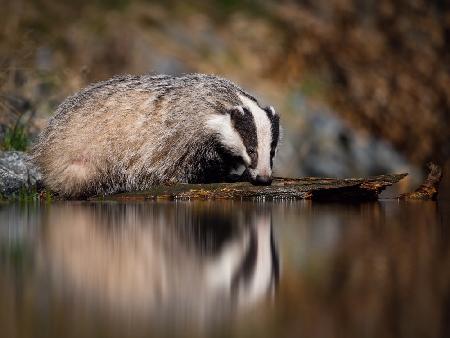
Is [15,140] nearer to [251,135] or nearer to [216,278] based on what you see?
[251,135]

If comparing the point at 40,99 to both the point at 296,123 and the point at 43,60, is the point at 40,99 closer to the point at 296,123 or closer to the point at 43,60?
the point at 43,60

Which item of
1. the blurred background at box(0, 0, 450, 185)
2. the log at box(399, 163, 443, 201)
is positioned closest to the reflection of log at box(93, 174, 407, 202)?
the log at box(399, 163, 443, 201)

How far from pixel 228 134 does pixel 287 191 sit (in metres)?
0.58

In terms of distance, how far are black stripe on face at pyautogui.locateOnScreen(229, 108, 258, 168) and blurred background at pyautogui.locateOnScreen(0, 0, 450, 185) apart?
4273 mm

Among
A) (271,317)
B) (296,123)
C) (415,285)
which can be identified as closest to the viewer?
(271,317)

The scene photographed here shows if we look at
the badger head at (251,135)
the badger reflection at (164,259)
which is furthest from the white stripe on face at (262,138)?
the badger reflection at (164,259)

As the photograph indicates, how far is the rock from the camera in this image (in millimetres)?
5910

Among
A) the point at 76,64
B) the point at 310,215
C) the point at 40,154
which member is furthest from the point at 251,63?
the point at 310,215

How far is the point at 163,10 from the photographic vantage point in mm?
12086

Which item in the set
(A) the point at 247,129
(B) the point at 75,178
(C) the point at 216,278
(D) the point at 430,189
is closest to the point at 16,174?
(B) the point at 75,178

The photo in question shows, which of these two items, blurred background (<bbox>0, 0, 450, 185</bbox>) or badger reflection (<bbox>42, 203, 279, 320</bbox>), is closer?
badger reflection (<bbox>42, 203, 279, 320</bbox>)

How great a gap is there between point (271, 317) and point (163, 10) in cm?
1039

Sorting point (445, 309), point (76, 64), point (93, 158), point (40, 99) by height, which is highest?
point (76, 64)

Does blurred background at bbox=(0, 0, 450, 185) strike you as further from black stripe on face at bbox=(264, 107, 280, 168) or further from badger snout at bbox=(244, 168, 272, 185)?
badger snout at bbox=(244, 168, 272, 185)
